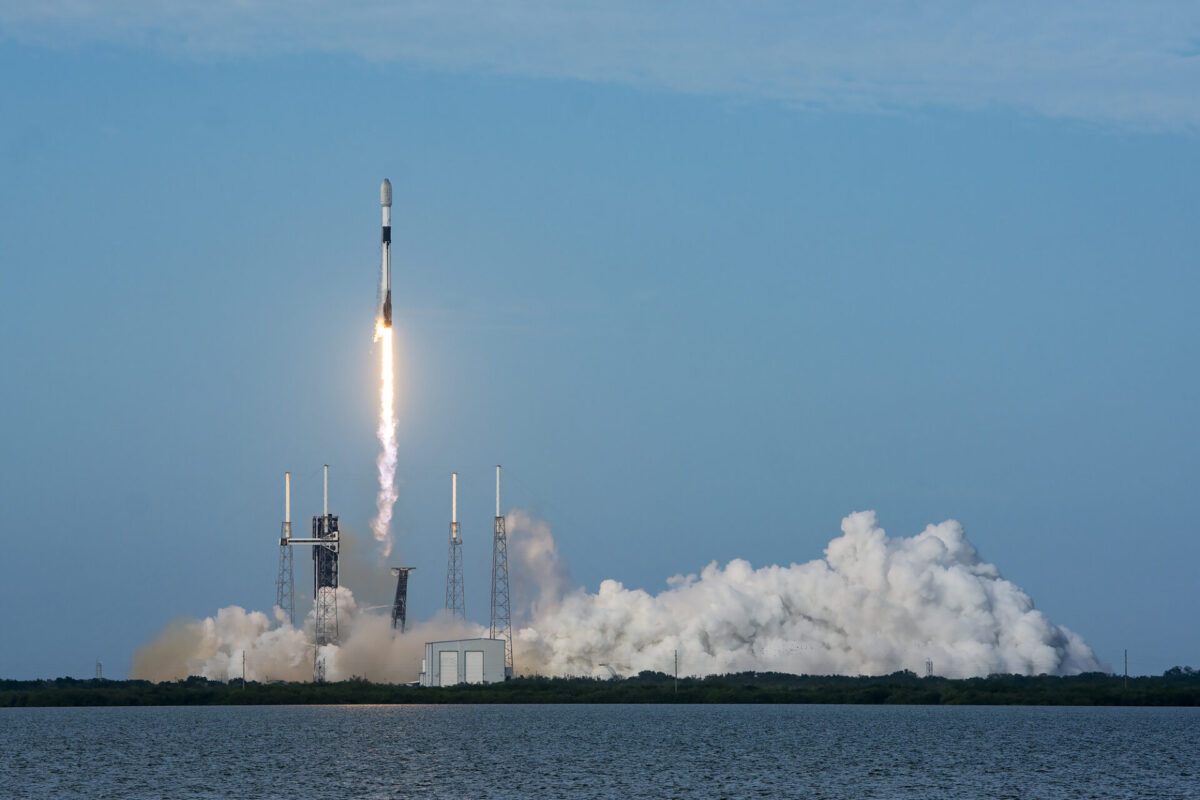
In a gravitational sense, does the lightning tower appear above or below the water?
above

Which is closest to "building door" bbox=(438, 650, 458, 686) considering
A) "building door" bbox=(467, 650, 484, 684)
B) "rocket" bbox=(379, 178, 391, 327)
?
"building door" bbox=(467, 650, 484, 684)

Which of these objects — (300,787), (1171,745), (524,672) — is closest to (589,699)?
(524,672)

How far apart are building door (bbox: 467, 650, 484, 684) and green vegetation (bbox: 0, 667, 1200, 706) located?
4.99 feet

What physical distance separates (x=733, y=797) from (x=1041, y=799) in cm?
1414

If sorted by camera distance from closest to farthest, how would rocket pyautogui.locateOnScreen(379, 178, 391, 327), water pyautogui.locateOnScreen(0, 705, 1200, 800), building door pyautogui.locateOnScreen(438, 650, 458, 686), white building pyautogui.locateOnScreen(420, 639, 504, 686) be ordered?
water pyautogui.locateOnScreen(0, 705, 1200, 800) → rocket pyautogui.locateOnScreen(379, 178, 391, 327) → building door pyautogui.locateOnScreen(438, 650, 458, 686) → white building pyautogui.locateOnScreen(420, 639, 504, 686)

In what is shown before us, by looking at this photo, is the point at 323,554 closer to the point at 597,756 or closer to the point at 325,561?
the point at 325,561

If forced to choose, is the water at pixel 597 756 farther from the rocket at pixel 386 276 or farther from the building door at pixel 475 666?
the rocket at pixel 386 276

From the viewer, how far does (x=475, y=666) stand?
162 m

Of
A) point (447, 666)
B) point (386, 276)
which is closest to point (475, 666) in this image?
point (447, 666)

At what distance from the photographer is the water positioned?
85.6m

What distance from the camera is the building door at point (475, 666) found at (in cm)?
16175

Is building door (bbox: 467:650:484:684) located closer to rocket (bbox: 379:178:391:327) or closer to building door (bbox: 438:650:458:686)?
building door (bbox: 438:650:458:686)

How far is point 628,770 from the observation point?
317ft

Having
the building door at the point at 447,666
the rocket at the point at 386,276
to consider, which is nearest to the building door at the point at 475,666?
the building door at the point at 447,666
